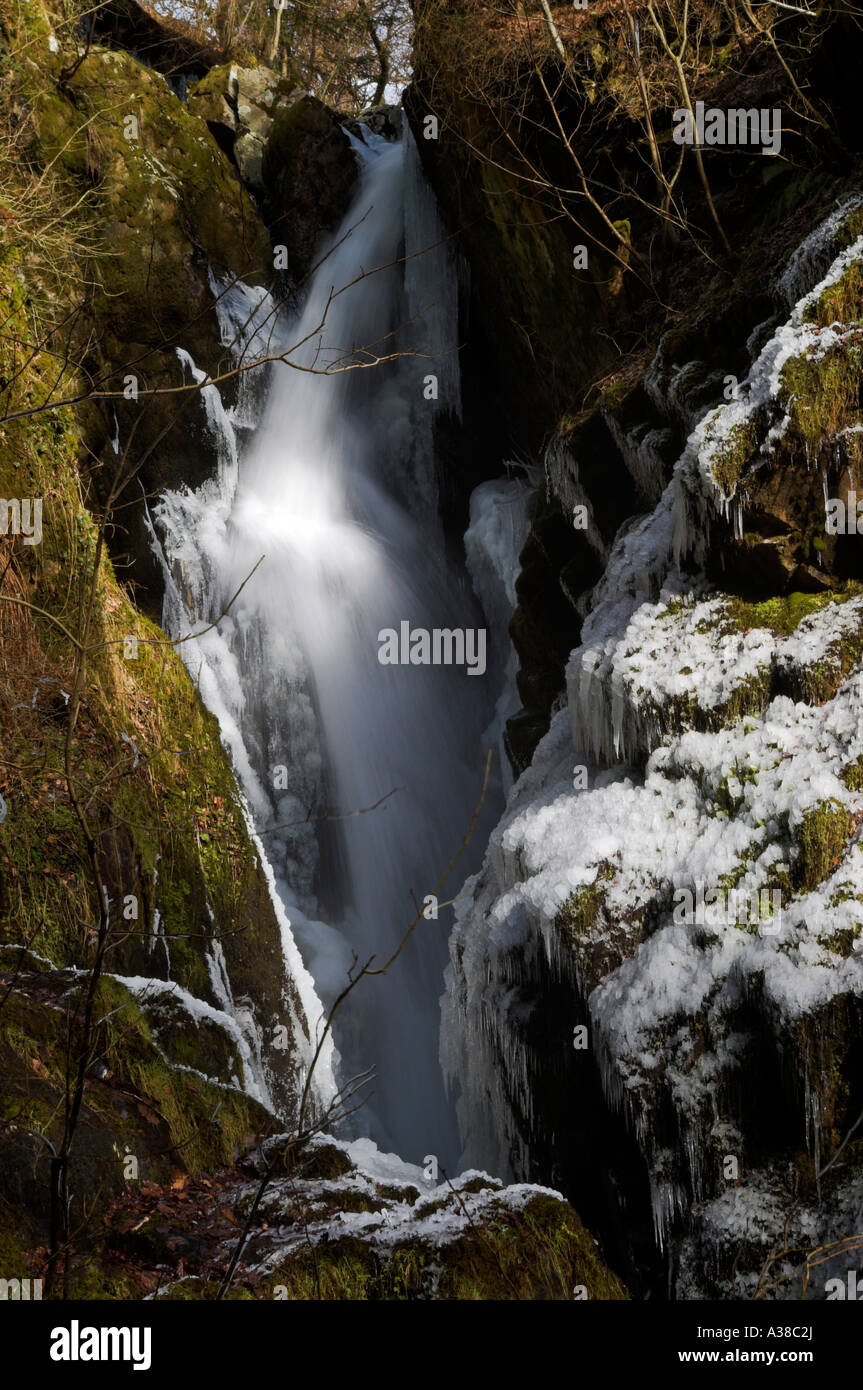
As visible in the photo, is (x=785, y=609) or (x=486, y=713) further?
(x=486, y=713)

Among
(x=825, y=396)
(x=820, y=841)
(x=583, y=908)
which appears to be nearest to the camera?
(x=820, y=841)

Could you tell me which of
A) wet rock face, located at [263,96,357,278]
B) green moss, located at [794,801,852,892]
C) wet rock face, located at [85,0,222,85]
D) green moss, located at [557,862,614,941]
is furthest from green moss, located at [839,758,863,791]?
wet rock face, located at [85,0,222,85]

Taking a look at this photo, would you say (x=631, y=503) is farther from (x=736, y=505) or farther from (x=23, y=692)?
(x=23, y=692)

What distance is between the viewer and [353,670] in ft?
37.1

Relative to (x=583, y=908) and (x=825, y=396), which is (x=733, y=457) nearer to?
(x=825, y=396)

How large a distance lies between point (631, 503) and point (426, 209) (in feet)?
22.7

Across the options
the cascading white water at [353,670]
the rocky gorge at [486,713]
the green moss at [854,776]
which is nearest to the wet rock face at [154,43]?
the rocky gorge at [486,713]

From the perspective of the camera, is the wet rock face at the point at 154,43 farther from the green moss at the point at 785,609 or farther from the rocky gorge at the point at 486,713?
the green moss at the point at 785,609

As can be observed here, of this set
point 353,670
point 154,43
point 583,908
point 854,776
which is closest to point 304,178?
point 154,43

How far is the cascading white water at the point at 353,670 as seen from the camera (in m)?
10.1

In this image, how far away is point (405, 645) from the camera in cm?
1182

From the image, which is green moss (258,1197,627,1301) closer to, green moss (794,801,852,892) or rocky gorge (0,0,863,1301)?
rocky gorge (0,0,863,1301)
